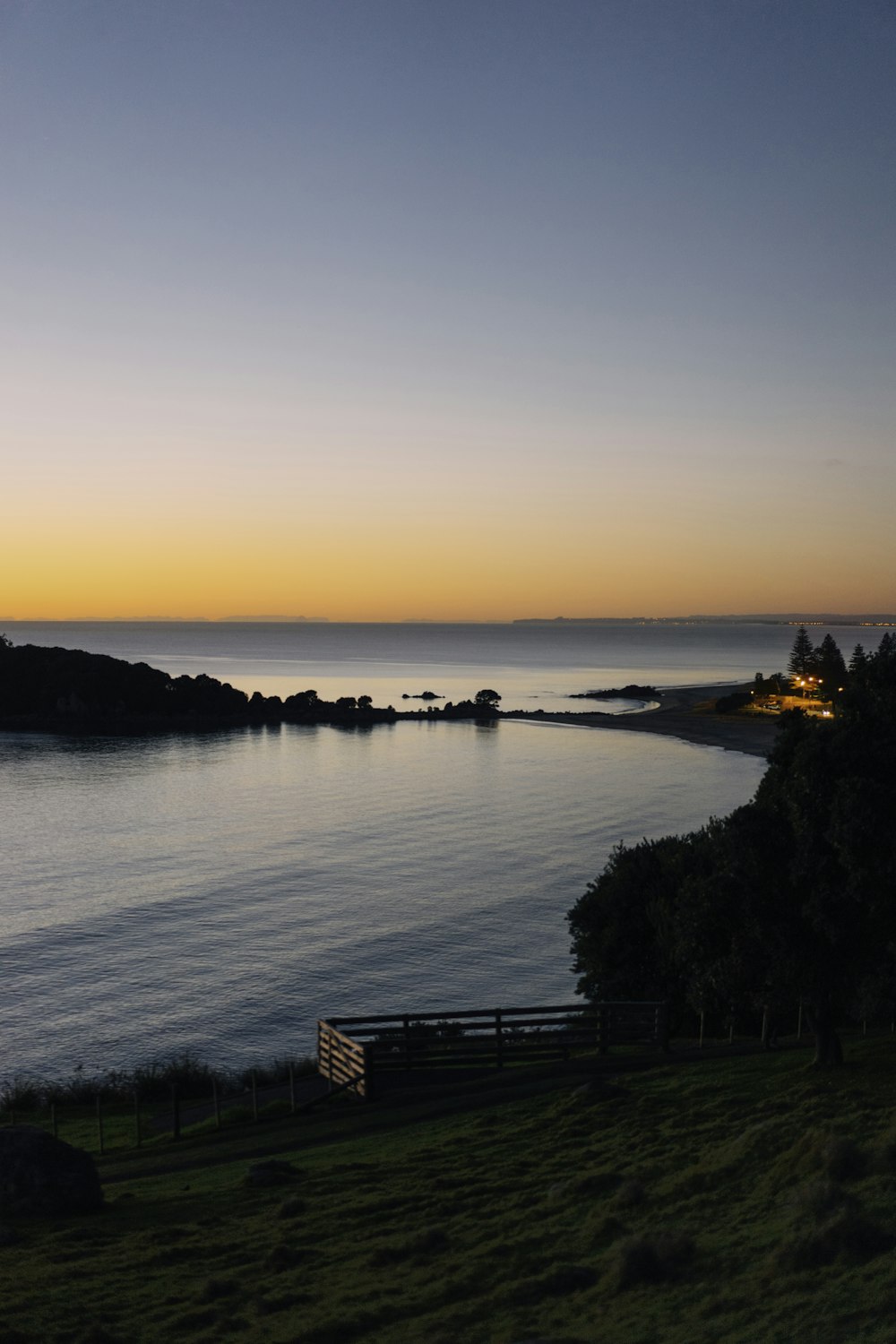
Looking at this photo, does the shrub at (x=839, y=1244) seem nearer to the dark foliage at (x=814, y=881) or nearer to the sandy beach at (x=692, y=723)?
the dark foliage at (x=814, y=881)

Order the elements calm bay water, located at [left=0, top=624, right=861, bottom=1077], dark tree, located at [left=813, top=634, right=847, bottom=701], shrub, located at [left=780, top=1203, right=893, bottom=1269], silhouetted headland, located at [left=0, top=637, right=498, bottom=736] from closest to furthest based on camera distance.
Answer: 1. shrub, located at [left=780, top=1203, right=893, bottom=1269]
2. calm bay water, located at [left=0, top=624, right=861, bottom=1077]
3. silhouetted headland, located at [left=0, top=637, right=498, bottom=736]
4. dark tree, located at [left=813, top=634, right=847, bottom=701]

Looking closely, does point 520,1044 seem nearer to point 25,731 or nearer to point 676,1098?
point 676,1098

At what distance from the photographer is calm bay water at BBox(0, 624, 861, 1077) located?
136 feet

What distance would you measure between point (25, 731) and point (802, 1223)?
6153 inches

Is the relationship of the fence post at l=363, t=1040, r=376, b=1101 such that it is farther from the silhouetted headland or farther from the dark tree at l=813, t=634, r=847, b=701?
the dark tree at l=813, t=634, r=847, b=701

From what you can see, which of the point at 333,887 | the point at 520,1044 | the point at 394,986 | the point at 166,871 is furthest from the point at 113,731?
the point at 520,1044

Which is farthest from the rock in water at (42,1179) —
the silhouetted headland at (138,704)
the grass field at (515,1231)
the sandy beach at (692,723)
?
the silhouetted headland at (138,704)

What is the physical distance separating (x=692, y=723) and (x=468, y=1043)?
5200 inches

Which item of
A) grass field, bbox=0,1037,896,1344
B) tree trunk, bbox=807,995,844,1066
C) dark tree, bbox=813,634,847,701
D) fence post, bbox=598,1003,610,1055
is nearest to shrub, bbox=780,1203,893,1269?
grass field, bbox=0,1037,896,1344

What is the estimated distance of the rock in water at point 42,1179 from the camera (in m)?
17.1

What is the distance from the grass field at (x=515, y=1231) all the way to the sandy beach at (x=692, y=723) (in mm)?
110646

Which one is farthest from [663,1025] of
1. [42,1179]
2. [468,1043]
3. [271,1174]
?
[42,1179]

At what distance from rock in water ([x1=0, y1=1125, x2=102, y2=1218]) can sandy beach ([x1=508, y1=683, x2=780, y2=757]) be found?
380 ft

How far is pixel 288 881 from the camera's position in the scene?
208 ft
